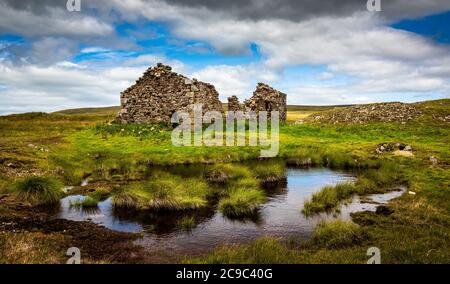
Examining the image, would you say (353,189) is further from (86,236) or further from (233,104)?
(233,104)

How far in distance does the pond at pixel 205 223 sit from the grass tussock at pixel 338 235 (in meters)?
0.79

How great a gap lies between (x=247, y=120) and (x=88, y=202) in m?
34.2

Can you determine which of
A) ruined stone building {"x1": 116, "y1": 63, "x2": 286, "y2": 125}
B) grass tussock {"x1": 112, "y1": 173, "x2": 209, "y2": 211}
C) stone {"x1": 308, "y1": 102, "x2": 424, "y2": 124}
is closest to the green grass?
grass tussock {"x1": 112, "y1": 173, "x2": 209, "y2": 211}

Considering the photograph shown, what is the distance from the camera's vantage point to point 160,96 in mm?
42188

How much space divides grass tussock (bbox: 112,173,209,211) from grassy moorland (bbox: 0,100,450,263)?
43mm

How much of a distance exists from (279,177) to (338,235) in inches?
423

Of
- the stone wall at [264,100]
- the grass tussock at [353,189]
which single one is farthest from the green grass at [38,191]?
the stone wall at [264,100]

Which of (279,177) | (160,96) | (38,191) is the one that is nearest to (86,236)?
(38,191)

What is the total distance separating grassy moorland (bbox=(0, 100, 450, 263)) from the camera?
36.6ft

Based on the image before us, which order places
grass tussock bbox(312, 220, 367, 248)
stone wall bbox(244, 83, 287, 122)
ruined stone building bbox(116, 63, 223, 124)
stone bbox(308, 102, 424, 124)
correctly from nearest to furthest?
1. grass tussock bbox(312, 220, 367, 248)
2. ruined stone building bbox(116, 63, 223, 124)
3. stone bbox(308, 102, 424, 124)
4. stone wall bbox(244, 83, 287, 122)

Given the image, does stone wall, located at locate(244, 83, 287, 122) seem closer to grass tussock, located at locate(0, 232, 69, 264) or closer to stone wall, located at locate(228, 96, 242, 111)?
stone wall, located at locate(228, 96, 242, 111)

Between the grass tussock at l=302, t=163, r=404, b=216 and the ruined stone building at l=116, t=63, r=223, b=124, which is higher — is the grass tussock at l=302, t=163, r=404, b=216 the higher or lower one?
the lower one

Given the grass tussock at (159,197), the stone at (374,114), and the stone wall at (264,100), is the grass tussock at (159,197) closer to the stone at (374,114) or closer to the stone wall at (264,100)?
the stone wall at (264,100)
